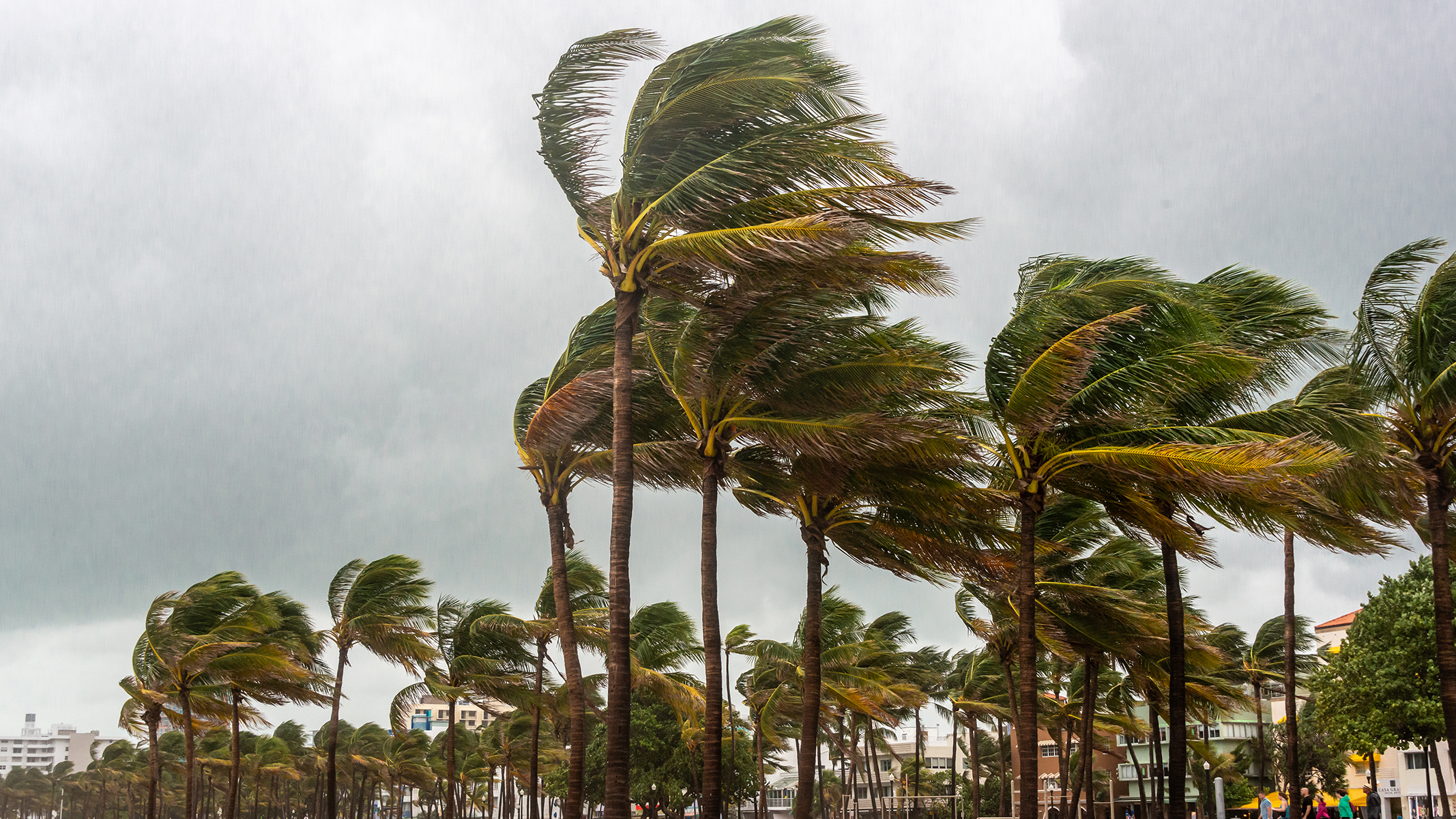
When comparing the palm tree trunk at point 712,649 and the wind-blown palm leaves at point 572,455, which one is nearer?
the palm tree trunk at point 712,649

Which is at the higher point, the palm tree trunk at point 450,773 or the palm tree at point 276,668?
the palm tree at point 276,668

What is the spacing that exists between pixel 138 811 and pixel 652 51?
447 ft

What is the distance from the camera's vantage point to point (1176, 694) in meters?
17.2

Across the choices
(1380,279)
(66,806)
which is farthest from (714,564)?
(66,806)

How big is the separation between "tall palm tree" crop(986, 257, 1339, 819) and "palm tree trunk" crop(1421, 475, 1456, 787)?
381 cm

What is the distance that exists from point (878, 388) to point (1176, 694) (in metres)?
7.57

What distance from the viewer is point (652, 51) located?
1332cm

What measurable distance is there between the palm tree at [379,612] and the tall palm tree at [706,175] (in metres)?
20.1

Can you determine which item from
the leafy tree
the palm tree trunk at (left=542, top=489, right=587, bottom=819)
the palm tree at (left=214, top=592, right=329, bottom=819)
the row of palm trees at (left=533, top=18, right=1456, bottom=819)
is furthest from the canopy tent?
the palm tree at (left=214, top=592, right=329, bottom=819)

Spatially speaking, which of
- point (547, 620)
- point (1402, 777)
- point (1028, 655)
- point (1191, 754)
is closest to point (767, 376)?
point (1028, 655)

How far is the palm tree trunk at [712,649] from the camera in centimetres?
1413

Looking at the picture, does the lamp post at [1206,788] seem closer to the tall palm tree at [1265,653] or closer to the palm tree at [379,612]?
the tall palm tree at [1265,653]

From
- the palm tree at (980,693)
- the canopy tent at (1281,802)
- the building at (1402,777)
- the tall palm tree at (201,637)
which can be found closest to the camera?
the tall palm tree at (201,637)

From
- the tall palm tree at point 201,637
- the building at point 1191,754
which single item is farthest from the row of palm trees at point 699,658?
the building at point 1191,754
